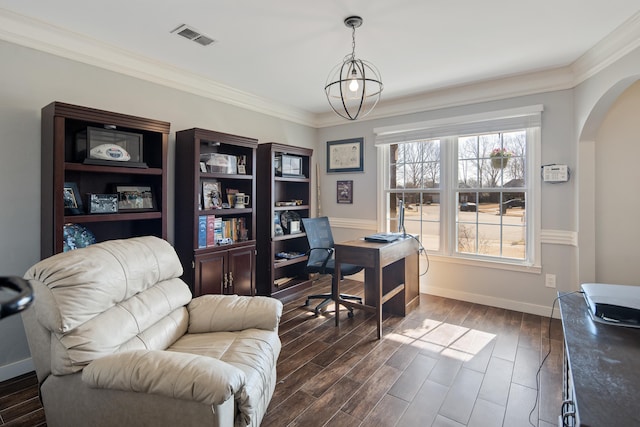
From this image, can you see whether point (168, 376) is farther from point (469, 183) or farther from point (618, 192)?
point (618, 192)

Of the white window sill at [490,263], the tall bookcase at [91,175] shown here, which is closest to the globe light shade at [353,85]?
the tall bookcase at [91,175]

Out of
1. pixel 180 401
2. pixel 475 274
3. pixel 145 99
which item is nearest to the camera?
pixel 180 401

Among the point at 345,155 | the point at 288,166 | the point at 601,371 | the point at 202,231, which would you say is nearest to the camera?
the point at 601,371

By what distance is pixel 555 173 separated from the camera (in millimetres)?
3221

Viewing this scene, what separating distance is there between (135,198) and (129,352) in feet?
5.44

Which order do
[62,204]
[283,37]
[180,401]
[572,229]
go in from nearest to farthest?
[180,401]
[62,204]
[283,37]
[572,229]

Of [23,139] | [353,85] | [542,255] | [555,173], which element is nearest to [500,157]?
[555,173]

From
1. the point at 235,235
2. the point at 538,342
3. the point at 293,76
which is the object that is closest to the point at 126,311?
the point at 235,235

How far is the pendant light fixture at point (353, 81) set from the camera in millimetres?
2295

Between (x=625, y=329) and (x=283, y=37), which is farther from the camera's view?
(x=283, y=37)

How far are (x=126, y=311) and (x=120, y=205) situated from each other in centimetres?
125

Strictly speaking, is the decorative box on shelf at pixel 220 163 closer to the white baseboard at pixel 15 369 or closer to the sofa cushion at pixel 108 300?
the sofa cushion at pixel 108 300

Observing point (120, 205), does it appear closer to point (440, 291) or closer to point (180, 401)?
point (180, 401)

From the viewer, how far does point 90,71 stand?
2.66m
